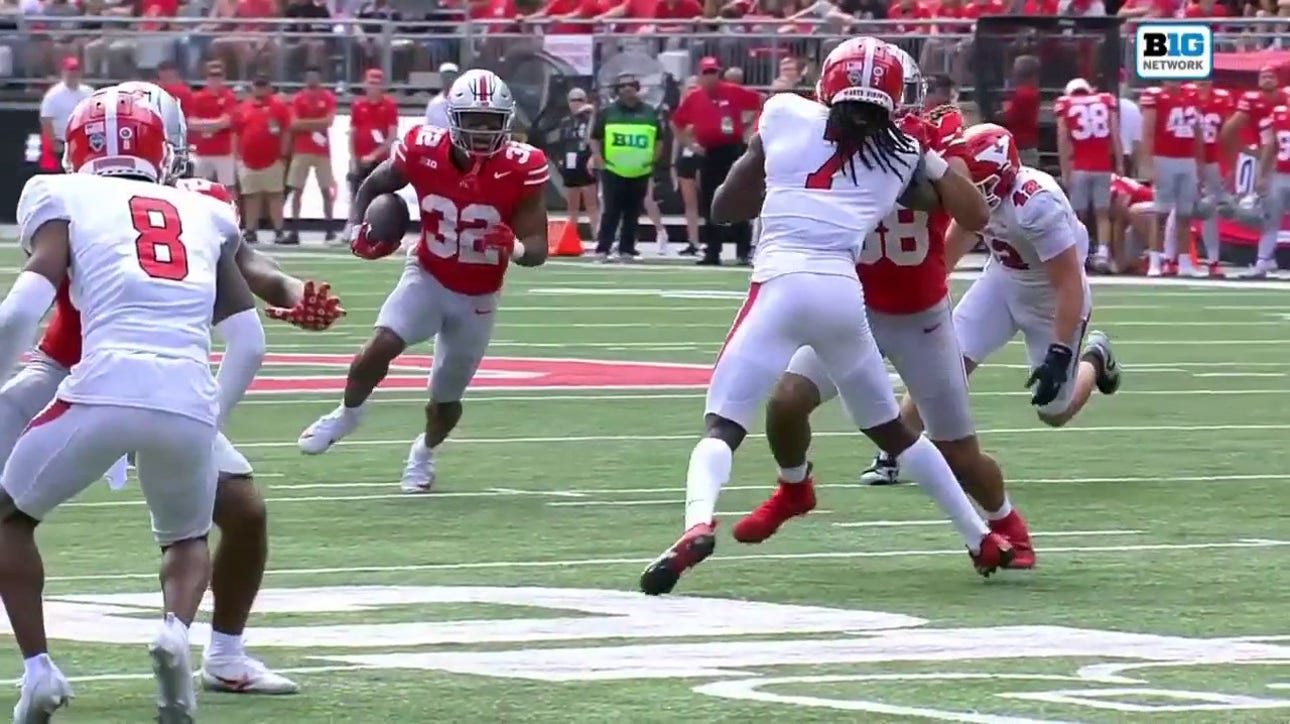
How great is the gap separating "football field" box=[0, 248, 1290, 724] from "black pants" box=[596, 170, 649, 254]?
31.2 ft

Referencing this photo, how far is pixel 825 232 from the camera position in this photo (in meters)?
7.98

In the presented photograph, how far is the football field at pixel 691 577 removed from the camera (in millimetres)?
6449

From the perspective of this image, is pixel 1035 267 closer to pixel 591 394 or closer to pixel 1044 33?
pixel 591 394

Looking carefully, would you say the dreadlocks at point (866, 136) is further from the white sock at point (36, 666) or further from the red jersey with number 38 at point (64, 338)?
the white sock at point (36, 666)

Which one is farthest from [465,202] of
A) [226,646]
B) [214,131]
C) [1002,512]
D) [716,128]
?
[214,131]

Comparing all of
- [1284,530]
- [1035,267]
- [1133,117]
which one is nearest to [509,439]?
[1035,267]

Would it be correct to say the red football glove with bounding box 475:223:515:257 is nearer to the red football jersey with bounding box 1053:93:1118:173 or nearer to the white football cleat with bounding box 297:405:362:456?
the white football cleat with bounding box 297:405:362:456

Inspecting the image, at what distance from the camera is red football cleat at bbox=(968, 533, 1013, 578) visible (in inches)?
329

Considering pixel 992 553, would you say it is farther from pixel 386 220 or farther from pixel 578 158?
pixel 578 158

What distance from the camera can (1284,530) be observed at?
31.9 ft

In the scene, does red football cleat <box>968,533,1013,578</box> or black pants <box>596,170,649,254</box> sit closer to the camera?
red football cleat <box>968,533,1013,578</box>

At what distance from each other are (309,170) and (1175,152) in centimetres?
878

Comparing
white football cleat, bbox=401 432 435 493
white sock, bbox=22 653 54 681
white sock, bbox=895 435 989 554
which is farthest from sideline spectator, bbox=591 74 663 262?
white sock, bbox=22 653 54 681

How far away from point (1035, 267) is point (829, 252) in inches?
95.8
